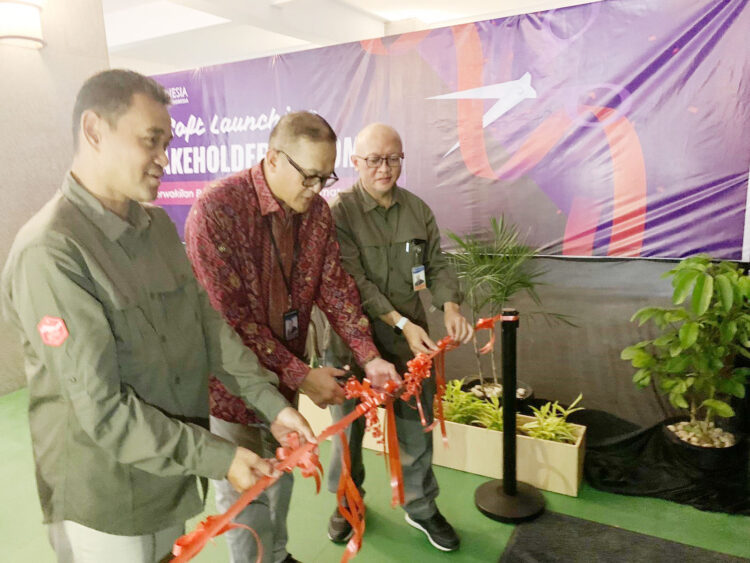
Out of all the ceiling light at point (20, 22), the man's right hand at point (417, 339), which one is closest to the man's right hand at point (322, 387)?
the man's right hand at point (417, 339)

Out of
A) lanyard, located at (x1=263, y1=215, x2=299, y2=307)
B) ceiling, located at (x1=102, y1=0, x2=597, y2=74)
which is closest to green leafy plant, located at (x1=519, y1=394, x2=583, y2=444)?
lanyard, located at (x1=263, y1=215, x2=299, y2=307)

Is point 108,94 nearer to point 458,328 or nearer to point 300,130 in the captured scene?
point 300,130

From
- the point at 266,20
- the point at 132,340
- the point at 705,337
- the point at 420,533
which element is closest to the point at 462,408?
the point at 420,533

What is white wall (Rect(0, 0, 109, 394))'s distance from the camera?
3555 millimetres

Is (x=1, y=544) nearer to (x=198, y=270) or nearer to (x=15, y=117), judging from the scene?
(x=198, y=270)

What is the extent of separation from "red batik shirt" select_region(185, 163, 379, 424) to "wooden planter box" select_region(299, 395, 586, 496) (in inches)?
56.1

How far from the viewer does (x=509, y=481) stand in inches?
102

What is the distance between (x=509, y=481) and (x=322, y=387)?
1.40 m

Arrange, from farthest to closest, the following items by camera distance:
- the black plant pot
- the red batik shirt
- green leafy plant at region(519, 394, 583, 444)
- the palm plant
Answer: the palm plant, green leafy plant at region(519, 394, 583, 444), the black plant pot, the red batik shirt

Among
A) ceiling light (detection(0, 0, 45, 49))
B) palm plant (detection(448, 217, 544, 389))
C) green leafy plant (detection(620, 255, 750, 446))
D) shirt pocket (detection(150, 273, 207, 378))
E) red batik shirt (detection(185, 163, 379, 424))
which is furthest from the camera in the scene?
ceiling light (detection(0, 0, 45, 49))

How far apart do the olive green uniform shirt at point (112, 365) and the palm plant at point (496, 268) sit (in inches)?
80.1

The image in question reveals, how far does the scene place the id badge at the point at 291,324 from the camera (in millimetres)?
1730

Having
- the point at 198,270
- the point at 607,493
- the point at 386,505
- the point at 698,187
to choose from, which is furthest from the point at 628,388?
the point at 198,270

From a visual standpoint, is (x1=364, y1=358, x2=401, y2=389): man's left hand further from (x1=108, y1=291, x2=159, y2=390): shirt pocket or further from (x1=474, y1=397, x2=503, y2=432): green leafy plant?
(x1=474, y1=397, x2=503, y2=432): green leafy plant
